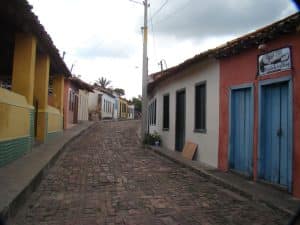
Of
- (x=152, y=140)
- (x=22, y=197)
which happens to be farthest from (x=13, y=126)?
(x=152, y=140)

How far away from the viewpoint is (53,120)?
15297 mm

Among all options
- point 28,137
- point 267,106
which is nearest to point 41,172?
point 28,137

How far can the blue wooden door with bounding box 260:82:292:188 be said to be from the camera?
6.81 metres

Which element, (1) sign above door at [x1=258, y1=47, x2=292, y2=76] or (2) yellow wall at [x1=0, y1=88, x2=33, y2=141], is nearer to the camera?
(1) sign above door at [x1=258, y1=47, x2=292, y2=76]

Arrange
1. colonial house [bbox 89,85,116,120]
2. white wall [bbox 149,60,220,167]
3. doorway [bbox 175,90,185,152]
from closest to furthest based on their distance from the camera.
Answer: white wall [bbox 149,60,220,167], doorway [bbox 175,90,185,152], colonial house [bbox 89,85,116,120]

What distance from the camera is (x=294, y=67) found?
6.50 meters

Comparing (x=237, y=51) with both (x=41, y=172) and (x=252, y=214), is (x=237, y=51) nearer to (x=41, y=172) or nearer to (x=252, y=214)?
(x=252, y=214)

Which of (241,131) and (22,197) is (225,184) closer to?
(241,131)

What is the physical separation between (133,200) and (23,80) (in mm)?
5317

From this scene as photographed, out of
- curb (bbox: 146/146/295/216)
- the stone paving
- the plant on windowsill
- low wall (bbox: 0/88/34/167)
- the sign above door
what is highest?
the sign above door

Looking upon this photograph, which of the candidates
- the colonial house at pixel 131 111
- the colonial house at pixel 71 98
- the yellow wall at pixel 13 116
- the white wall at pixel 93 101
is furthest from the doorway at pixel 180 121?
the colonial house at pixel 131 111

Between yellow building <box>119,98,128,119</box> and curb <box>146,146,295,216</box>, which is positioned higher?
yellow building <box>119,98,128,119</box>

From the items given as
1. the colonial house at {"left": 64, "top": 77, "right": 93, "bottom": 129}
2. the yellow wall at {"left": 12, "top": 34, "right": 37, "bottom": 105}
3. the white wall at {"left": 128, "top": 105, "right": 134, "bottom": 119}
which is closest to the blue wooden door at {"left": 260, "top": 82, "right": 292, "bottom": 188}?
the yellow wall at {"left": 12, "top": 34, "right": 37, "bottom": 105}

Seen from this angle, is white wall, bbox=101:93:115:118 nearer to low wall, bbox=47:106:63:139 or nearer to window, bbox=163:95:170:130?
low wall, bbox=47:106:63:139
